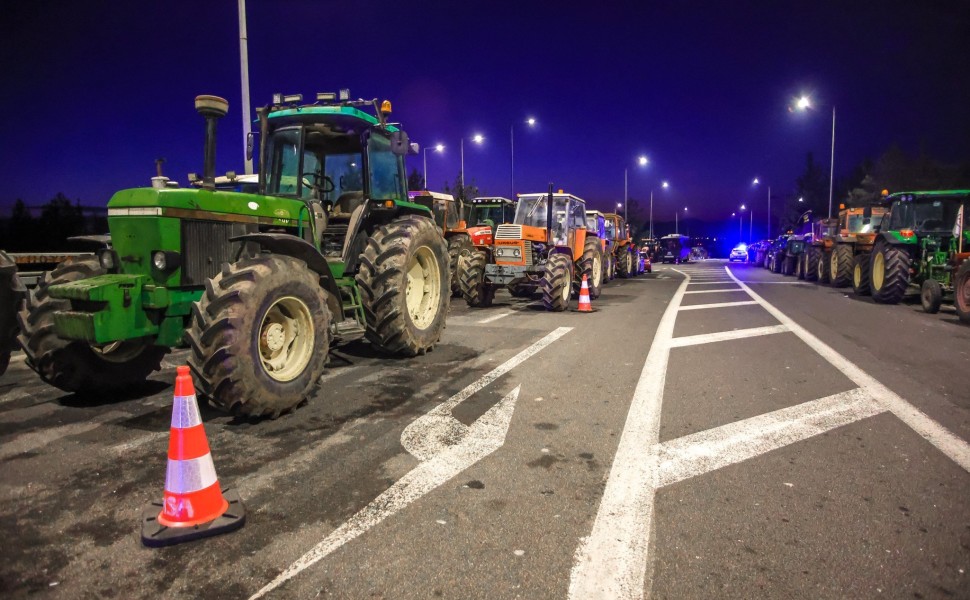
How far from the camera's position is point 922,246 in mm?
13930

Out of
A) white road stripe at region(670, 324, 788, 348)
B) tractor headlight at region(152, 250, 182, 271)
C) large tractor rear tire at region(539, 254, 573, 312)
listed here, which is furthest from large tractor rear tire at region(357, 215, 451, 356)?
large tractor rear tire at region(539, 254, 573, 312)

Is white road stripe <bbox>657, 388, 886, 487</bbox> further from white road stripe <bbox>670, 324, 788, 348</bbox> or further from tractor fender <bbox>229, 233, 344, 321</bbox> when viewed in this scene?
tractor fender <bbox>229, 233, 344, 321</bbox>

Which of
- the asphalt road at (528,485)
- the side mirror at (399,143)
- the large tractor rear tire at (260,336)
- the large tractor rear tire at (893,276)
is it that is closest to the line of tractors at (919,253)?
the large tractor rear tire at (893,276)

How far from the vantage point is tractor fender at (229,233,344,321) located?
5.15 m

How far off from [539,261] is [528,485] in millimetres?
10236

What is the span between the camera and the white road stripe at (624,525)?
2561mm

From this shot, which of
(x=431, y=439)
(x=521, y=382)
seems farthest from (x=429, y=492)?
(x=521, y=382)

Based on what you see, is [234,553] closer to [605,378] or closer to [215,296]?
[215,296]

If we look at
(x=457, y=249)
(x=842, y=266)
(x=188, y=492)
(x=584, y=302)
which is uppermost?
(x=457, y=249)

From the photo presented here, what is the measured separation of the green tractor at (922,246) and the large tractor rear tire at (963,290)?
38.6 inches

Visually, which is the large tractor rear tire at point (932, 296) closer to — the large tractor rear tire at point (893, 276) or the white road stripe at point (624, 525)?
the large tractor rear tire at point (893, 276)

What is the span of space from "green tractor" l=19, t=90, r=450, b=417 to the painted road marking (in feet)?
4.06

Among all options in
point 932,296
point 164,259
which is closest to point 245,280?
point 164,259

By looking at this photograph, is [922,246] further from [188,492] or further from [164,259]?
[188,492]
